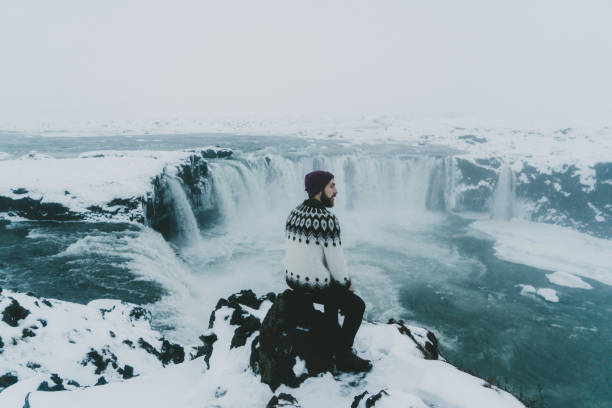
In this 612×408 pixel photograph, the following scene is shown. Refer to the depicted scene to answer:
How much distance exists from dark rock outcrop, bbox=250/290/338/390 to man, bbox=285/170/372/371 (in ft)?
0.75

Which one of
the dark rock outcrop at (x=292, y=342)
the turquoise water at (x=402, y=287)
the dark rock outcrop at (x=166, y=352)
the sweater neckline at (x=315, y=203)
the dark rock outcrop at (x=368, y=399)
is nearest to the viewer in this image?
the dark rock outcrop at (x=368, y=399)

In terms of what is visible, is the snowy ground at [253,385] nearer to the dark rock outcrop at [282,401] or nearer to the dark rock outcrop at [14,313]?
the dark rock outcrop at [282,401]

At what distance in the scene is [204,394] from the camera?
11.5 ft

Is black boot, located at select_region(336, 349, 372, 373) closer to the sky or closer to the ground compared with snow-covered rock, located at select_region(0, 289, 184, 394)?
closer to the sky

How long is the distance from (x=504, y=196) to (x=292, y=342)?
27481 millimetres

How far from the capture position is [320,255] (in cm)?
314

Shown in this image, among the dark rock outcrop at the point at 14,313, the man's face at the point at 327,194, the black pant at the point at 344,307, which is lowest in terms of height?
the dark rock outcrop at the point at 14,313

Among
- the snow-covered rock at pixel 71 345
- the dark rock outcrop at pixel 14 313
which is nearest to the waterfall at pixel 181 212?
the snow-covered rock at pixel 71 345

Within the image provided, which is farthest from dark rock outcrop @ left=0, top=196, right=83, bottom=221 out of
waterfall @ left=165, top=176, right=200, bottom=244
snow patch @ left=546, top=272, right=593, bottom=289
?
snow patch @ left=546, top=272, right=593, bottom=289

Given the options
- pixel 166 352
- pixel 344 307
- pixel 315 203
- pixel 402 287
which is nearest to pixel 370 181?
pixel 402 287

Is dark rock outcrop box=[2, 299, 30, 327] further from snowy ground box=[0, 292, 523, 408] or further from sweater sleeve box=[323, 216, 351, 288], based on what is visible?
sweater sleeve box=[323, 216, 351, 288]

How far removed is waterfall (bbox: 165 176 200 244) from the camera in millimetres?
17828

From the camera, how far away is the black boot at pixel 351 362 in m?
3.52

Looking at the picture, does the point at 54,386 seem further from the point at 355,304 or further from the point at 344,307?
the point at 355,304
